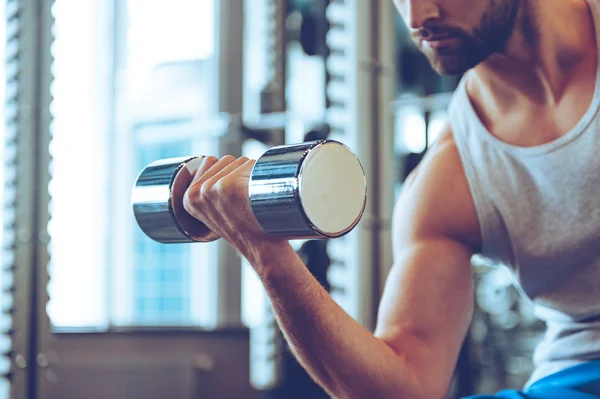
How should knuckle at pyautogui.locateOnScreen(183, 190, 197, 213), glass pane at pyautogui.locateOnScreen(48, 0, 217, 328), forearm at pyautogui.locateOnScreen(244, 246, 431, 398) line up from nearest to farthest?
1. knuckle at pyautogui.locateOnScreen(183, 190, 197, 213)
2. forearm at pyautogui.locateOnScreen(244, 246, 431, 398)
3. glass pane at pyautogui.locateOnScreen(48, 0, 217, 328)

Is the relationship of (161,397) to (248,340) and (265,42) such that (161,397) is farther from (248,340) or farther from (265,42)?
(265,42)

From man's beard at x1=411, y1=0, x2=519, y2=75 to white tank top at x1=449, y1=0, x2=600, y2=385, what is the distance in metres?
0.13

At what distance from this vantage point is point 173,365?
4.33 meters

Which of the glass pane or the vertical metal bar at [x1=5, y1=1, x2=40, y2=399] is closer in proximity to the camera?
the vertical metal bar at [x1=5, y1=1, x2=40, y2=399]

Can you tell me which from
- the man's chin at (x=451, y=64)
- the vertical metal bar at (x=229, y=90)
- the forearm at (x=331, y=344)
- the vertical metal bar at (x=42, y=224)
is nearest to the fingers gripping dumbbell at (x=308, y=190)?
the forearm at (x=331, y=344)

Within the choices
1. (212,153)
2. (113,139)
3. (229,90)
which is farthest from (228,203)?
(113,139)

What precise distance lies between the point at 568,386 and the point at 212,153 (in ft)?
11.0

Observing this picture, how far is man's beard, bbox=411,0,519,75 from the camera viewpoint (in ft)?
4.31

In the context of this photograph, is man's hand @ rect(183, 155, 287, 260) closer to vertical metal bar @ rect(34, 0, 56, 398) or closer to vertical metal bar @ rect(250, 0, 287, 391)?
vertical metal bar @ rect(34, 0, 56, 398)

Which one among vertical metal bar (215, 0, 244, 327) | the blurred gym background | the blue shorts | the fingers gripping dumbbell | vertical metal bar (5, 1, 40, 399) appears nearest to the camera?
the fingers gripping dumbbell

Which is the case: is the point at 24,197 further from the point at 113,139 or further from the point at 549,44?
the point at 113,139

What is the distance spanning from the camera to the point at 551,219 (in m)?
1.32

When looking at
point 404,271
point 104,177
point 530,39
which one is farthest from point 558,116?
point 104,177

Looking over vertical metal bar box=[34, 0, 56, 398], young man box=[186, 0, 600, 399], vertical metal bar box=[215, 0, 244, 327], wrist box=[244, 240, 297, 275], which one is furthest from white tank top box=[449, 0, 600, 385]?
vertical metal bar box=[215, 0, 244, 327]
